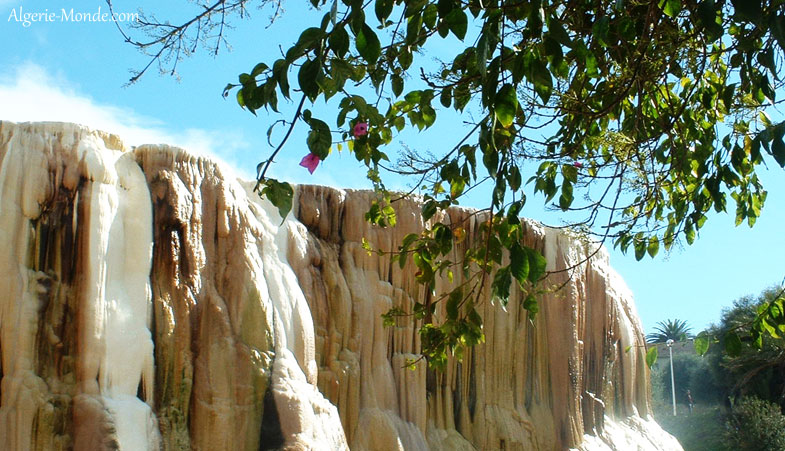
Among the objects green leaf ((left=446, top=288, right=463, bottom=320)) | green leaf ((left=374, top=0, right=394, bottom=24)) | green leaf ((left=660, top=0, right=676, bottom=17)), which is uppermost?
green leaf ((left=660, top=0, right=676, bottom=17))

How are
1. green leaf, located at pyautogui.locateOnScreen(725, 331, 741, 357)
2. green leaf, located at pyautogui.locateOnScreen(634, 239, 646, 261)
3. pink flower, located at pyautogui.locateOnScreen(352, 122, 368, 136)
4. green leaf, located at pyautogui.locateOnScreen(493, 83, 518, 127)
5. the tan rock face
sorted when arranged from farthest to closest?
1. the tan rock face
2. green leaf, located at pyautogui.locateOnScreen(634, 239, 646, 261)
3. green leaf, located at pyautogui.locateOnScreen(725, 331, 741, 357)
4. pink flower, located at pyautogui.locateOnScreen(352, 122, 368, 136)
5. green leaf, located at pyautogui.locateOnScreen(493, 83, 518, 127)

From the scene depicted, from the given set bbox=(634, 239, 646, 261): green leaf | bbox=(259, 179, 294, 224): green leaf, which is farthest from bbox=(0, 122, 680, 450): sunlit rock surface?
bbox=(259, 179, 294, 224): green leaf

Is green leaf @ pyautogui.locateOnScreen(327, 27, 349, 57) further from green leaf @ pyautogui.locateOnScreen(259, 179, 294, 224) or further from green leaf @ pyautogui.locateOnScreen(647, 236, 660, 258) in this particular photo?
green leaf @ pyautogui.locateOnScreen(647, 236, 660, 258)

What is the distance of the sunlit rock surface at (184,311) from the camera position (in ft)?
32.8

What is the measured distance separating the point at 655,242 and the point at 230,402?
22.0 ft

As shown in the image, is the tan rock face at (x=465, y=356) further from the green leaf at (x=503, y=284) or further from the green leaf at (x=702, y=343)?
the green leaf at (x=503, y=284)

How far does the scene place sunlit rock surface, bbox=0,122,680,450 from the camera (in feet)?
32.8

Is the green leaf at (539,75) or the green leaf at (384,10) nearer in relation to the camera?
the green leaf at (539,75)

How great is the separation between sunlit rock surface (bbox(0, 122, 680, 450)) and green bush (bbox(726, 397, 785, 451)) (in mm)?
13973

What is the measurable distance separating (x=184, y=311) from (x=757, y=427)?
766 inches

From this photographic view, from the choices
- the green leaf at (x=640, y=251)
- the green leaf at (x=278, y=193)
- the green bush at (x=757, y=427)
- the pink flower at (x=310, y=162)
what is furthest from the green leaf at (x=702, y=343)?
the green bush at (x=757, y=427)

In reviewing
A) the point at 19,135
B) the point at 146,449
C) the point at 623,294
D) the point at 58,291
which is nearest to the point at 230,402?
the point at 146,449

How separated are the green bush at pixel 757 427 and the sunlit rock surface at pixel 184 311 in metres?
14.0

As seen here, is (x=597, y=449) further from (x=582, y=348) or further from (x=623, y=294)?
(x=623, y=294)
